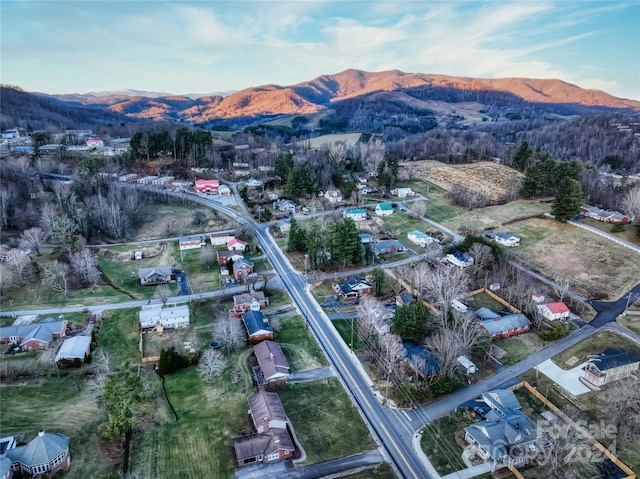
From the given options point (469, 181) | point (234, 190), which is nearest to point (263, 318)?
point (234, 190)

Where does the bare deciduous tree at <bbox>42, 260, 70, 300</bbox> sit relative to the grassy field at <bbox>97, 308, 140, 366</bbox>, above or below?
above

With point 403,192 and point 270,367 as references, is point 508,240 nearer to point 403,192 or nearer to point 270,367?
point 403,192

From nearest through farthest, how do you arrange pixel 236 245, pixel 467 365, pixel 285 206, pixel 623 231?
pixel 467 365 < pixel 236 245 < pixel 623 231 < pixel 285 206

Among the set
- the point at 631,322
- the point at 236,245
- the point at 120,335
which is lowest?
the point at 120,335

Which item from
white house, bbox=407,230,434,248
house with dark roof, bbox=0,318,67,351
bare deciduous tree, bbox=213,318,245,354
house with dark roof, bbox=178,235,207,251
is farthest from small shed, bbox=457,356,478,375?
house with dark roof, bbox=178,235,207,251

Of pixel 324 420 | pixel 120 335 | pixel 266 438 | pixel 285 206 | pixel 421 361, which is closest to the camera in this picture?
pixel 266 438

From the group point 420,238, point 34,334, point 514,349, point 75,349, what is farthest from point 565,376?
point 34,334

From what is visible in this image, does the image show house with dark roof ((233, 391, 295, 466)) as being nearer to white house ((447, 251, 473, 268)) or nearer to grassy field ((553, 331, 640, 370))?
grassy field ((553, 331, 640, 370))
